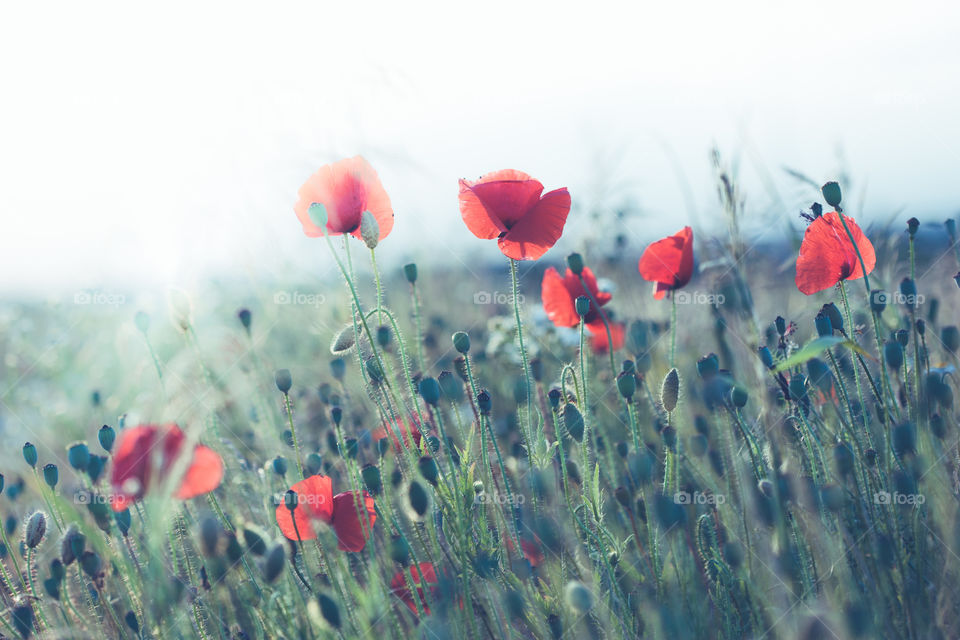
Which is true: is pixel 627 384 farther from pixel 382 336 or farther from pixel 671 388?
pixel 382 336

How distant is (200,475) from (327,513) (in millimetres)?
317

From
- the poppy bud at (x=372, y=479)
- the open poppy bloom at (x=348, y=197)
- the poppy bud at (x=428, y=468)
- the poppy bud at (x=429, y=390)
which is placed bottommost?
the poppy bud at (x=372, y=479)

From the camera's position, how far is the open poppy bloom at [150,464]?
1.56m

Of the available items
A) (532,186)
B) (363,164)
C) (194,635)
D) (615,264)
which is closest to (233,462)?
(194,635)

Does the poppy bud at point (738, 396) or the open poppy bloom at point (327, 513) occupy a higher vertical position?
the poppy bud at point (738, 396)

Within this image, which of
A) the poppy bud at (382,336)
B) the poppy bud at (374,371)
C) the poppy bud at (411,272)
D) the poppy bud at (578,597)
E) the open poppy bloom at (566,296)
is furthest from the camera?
the open poppy bloom at (566,296)

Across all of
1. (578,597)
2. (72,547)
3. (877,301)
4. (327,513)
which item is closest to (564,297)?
(877,301)

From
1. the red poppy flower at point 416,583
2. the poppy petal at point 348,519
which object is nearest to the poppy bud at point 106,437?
the poppy petal at point 348,519

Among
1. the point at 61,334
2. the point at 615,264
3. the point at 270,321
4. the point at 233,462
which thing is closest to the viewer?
the point at 233,462

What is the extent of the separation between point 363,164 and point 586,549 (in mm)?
1212

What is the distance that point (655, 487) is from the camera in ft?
6.67

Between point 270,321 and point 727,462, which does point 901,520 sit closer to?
point 727,462

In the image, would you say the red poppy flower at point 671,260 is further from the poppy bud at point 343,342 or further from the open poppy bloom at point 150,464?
the open poppy bloom at point 150,464

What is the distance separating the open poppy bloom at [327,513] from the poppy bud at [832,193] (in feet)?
4.32
